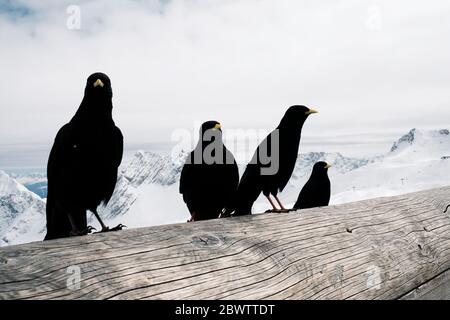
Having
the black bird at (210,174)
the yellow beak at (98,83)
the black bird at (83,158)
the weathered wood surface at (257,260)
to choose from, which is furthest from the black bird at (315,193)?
the yellow beak at (98,83)

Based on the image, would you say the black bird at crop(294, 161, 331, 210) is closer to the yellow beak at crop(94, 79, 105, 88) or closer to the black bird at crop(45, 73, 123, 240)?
the black bird at crop(45, 73, 123, 240)

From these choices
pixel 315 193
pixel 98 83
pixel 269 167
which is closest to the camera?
pixel 98 83

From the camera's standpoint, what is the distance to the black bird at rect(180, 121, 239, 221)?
4543mm

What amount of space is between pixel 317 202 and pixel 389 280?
285 inches

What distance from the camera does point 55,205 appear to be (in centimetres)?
376

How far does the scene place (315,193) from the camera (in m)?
10.0

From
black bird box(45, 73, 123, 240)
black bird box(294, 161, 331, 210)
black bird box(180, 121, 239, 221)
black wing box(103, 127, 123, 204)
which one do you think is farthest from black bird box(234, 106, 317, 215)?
black bird box(294, 161, 331, 210)

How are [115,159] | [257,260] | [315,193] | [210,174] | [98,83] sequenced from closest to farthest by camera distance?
[257,260] → [98,83] → [115,159] → [210,174] → [315,193]

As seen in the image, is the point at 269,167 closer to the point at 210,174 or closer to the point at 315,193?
the point at 210,174

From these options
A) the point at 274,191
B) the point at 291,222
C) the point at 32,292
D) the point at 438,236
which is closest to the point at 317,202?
the point at 274,191

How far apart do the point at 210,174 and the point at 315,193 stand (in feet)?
18.9

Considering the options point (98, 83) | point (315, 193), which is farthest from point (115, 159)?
point (315, 193)

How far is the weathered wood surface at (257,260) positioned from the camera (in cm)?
173
